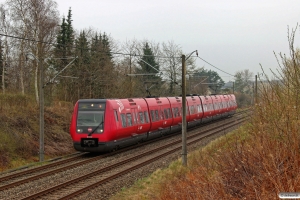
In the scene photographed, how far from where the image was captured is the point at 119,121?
18.9 m

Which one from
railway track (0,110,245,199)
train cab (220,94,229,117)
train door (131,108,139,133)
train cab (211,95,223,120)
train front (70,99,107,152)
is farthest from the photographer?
train cab (220,94,229,117)

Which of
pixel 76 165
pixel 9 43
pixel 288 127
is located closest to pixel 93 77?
pixel 9 43

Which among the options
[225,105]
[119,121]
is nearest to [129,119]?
[119,121]

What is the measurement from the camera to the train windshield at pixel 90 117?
1819 cm

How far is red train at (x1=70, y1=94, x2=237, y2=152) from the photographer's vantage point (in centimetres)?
1816

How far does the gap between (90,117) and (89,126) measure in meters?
0.43

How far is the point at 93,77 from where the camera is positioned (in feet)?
124

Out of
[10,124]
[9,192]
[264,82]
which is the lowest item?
[9,192]

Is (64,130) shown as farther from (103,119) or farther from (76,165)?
(76,165)

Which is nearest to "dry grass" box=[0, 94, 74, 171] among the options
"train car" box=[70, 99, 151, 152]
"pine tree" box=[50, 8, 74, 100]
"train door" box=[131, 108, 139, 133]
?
"train car" box=[70, 99, 151, 152]

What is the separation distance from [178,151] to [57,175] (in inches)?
291

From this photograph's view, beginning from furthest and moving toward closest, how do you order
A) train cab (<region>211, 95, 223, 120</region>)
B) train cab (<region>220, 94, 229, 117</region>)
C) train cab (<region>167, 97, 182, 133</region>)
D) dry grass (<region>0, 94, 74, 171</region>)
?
1. train cab (<region>220, 94, 229, 117</region>)
2. train cab (<region>211, 95, 223, 120</region>)
3. train cab (<region>167, 97, 182, 133</region>)
4. dry grass (<region>0, 94, 74, 171</region>)

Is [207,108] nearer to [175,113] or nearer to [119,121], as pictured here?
[175,113]

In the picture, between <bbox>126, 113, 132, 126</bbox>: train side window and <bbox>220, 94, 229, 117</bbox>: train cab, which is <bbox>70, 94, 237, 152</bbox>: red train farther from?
<bbox>220, 94, 229, 117</bbox>: train cab
